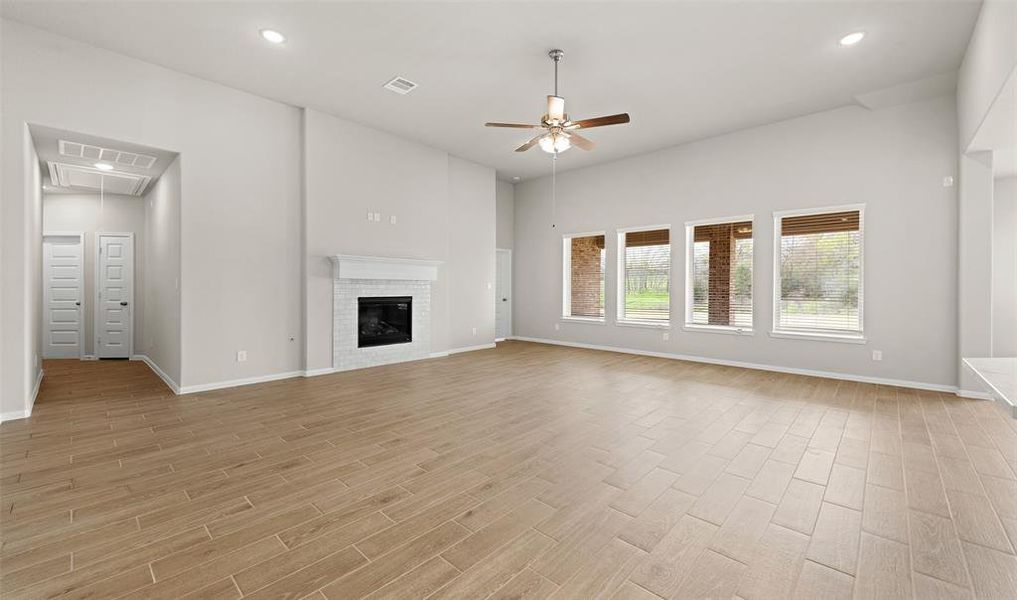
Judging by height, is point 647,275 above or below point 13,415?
above

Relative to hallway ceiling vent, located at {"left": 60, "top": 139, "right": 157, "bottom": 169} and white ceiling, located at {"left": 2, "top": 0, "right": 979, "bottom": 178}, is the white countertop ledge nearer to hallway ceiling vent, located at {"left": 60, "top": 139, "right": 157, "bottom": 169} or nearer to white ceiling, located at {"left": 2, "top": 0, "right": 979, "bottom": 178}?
white ceiling, located at {"left": 2, "top": 0, "right": 979, "bottom": 178}

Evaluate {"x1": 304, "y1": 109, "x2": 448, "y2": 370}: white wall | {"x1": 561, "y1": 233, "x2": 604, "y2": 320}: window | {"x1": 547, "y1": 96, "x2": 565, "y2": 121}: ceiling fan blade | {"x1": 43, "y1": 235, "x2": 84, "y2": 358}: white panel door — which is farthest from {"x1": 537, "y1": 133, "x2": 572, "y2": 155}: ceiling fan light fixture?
{"x1": 43, "y1": 235, "x2": 84, "y2": 358}: white panel door

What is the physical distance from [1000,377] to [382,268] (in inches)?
241

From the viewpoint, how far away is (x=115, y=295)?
23.9 feet

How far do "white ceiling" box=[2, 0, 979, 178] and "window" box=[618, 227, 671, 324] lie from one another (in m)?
2.23

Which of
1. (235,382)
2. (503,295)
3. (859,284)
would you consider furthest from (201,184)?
(859,284)

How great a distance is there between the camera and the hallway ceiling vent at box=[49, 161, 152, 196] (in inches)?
217

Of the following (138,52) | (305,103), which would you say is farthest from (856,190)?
(138,52)

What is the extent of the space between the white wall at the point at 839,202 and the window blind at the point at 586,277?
0.29 m

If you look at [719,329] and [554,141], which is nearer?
[554,141]

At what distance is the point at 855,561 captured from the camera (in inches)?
73.3

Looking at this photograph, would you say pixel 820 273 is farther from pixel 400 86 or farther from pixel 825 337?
pixel 400 86

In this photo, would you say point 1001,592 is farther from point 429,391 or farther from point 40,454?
point 40,454

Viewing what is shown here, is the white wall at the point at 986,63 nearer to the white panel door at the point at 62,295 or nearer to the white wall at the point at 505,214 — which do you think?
the white wall at the point at 505,214
